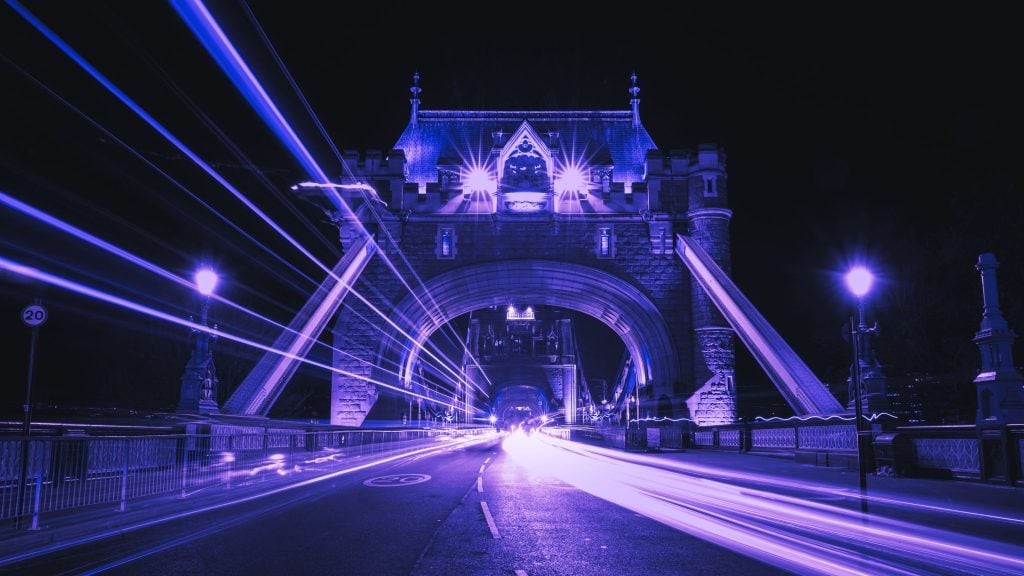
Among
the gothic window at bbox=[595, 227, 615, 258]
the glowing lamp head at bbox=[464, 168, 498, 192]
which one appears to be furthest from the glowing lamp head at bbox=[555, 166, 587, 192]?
the glowing lamp head at bbox=[464, 168, 498, 192]

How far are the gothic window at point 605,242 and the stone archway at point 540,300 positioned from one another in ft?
2.98

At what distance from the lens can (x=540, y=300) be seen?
38469 millimetres

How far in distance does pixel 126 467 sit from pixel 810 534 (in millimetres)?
8140

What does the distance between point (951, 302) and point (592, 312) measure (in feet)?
56.8

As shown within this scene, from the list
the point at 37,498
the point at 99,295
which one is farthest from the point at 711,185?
the point at 37,498

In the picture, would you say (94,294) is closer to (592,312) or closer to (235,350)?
(235,350)

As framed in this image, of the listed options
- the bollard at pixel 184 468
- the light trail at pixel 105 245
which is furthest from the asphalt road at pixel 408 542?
the light trail at pixel 105 245

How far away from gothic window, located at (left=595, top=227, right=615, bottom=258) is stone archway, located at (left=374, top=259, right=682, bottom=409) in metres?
0.91

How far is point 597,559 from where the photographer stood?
586cm

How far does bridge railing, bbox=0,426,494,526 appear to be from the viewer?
8031mm

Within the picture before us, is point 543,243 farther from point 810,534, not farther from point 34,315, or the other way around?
point 810,534

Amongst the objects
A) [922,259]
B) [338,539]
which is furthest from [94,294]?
[922,259]

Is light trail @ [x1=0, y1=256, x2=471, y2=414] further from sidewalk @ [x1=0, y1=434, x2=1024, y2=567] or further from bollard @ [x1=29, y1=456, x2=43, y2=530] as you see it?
bollard @ [x1=29, y1=456, x2=43, y2=530]

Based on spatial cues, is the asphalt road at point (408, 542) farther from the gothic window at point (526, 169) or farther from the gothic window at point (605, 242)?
the gothic window at point (526, 169)
